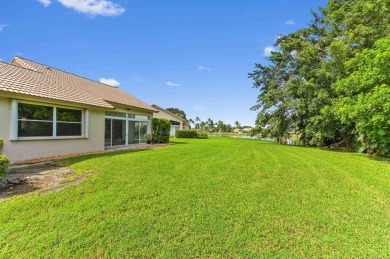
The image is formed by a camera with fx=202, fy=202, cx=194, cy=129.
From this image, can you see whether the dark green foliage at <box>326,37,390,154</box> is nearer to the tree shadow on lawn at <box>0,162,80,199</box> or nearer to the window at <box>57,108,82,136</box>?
the tree shadow on lawn at <box>0,162,80,199</box>

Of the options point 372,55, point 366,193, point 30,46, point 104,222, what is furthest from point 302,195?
point 30,46

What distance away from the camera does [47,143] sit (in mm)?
10117

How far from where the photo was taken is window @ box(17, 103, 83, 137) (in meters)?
9.23

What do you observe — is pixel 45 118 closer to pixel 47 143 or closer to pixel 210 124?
pixel 47 143

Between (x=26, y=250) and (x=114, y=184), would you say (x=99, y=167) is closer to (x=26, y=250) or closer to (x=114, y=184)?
(x=114, y=184)

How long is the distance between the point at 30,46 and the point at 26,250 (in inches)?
818

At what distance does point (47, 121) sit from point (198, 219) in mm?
9994

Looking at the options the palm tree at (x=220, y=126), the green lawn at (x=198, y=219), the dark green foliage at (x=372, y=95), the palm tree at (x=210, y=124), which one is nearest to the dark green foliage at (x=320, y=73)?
the dark green foliage at (x=372, y=95)

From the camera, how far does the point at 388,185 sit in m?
6.49

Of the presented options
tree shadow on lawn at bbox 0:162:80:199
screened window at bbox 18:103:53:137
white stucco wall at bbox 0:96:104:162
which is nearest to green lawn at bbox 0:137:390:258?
tree shadow on lawn at bbox 0:162:80:199

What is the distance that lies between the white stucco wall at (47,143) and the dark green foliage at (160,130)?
6591 mm

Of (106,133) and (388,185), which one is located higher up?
(106,133)

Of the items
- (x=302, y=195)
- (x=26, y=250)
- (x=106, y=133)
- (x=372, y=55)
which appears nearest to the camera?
(x=26, y=250)

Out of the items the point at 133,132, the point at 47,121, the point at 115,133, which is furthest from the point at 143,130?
the point at 47,121
